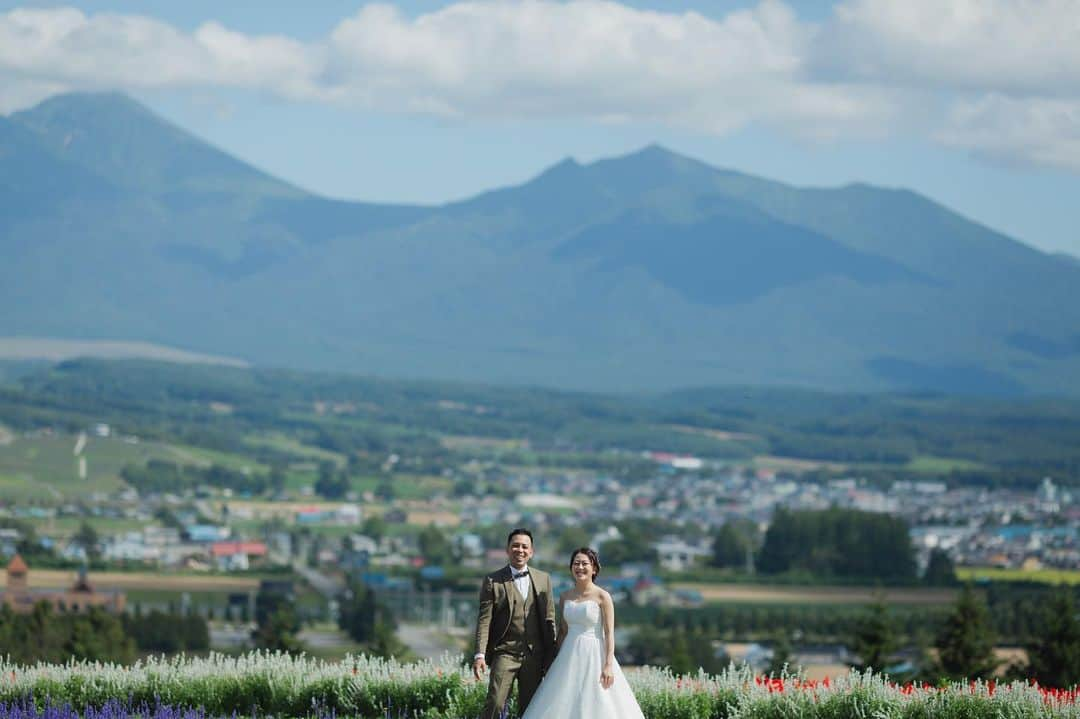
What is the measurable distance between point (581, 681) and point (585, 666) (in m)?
0.10

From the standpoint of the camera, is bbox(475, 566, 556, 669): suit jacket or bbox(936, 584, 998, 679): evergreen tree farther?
bbox(936, 584, 998, 679): evergreen tree

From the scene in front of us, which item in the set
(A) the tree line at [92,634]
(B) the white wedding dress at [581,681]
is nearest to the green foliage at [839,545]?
(A) the tree line at [92,634]

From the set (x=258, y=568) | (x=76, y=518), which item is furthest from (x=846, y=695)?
(x=76, y=518)

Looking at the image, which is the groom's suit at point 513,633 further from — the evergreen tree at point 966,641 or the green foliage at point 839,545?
the green foliage at point 839,545

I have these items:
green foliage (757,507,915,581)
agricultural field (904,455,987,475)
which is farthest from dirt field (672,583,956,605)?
agricultural field (904,455,987,475)

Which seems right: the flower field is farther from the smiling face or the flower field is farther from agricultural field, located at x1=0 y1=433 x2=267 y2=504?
agricultural field, located at x1=0 y1=433 x2=267 y2=504

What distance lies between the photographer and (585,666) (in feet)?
39.6

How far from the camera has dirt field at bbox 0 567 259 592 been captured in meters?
83.4

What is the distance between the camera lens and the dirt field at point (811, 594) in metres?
85.1

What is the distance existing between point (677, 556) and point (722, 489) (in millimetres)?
61390

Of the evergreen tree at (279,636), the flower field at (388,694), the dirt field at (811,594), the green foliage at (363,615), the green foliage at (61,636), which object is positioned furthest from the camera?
the dirt field at (811,594)

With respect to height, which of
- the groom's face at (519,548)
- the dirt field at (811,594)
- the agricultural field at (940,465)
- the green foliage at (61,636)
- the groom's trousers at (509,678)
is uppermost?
the groom's face at (519,548)

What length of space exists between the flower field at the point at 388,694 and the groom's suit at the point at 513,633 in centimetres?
156

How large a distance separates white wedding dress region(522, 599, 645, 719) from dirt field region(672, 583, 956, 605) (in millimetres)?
72308
